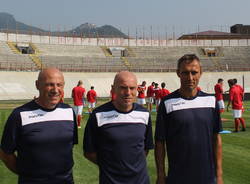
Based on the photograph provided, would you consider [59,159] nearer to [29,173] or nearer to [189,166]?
[29,173]

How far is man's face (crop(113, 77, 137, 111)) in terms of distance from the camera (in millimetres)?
3490

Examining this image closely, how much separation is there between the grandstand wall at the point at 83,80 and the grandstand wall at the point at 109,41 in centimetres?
1142

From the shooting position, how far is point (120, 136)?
3496 mm

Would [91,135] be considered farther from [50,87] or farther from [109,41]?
[109,41]

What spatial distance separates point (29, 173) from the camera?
3.45 m

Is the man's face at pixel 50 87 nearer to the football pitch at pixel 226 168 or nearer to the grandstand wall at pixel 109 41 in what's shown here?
the football pitch at pixel 226 168

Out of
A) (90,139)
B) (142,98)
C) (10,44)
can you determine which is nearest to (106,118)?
(90,139)

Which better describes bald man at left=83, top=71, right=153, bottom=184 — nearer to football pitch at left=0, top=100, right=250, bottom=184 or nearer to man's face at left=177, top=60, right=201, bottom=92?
man's face at left=177, top=60, right=201, bottom=92

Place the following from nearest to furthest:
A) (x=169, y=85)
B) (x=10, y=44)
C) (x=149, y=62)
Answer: (x=169, y=85)
(x=10, y=44)
(x=149, y=62)

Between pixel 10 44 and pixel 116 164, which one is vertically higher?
pixel 10 44

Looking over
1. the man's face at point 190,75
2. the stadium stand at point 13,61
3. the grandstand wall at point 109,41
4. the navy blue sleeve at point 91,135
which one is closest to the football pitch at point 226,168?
the navy blue sleeve at point 91,135

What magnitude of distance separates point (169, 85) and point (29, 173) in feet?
142

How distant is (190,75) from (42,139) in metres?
1.63

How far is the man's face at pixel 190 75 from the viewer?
359cm
